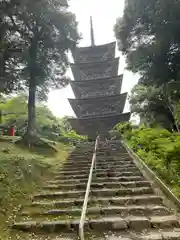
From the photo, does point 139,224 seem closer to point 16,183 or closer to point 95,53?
point 16,183

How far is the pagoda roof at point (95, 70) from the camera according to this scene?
25.4m

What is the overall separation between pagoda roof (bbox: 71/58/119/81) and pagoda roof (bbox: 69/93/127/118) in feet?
10.4

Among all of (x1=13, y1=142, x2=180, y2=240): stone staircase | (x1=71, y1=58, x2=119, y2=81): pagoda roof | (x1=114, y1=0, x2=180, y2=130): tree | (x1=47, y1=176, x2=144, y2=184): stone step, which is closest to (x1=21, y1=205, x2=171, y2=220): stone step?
(x1=13, y1=142, x2=180, y2=240): stone staircase

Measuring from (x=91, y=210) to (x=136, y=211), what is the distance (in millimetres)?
810

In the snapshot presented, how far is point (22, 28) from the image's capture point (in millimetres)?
10656

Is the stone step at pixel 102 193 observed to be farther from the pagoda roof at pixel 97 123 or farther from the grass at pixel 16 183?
the pagoda roof at pixel 97 123

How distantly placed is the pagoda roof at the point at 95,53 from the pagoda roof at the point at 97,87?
3624mm

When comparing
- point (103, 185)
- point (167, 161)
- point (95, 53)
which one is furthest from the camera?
point (95, 53)

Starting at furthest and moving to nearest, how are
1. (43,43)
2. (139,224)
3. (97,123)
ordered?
1. (97,123)
2. (43,43)
3. (139,224)

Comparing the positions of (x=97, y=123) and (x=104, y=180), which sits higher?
(x=97, y=123)

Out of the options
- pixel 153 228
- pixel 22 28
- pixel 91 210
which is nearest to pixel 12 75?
pixel 22 28

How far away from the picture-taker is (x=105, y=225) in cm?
372

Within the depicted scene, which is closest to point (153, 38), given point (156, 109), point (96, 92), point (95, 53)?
point (156, 109)

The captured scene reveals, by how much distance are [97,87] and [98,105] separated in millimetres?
2175
